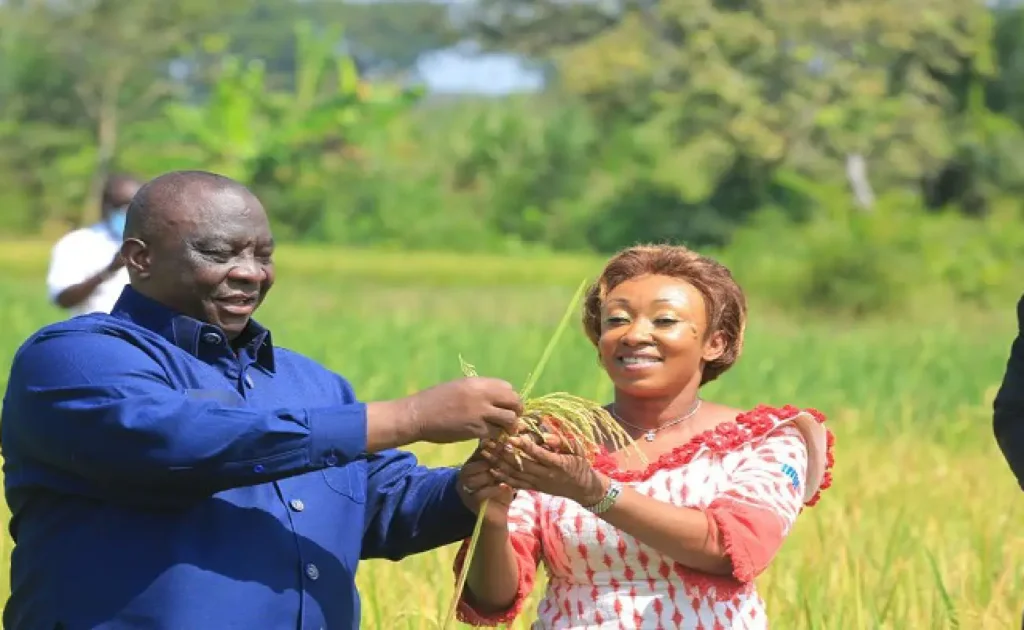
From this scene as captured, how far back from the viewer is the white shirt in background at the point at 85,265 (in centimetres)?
800

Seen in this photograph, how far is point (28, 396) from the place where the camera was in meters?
3.02

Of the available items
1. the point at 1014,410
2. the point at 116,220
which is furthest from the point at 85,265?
the point at 1014,410

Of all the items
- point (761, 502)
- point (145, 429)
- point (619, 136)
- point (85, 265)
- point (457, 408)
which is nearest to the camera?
point (145, 429)

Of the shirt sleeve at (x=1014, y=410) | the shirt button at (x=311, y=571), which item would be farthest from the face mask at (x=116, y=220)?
the shirt sleeve at (x=1014, y=410)

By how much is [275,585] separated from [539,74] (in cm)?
9279

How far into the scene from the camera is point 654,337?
11.3 ft

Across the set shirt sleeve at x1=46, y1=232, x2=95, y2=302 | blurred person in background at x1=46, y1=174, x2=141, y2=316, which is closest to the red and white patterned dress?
blurred person in background at x1=46, y1=174, x2=141, y2=316

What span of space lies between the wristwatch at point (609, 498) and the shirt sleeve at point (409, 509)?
0.34 meters

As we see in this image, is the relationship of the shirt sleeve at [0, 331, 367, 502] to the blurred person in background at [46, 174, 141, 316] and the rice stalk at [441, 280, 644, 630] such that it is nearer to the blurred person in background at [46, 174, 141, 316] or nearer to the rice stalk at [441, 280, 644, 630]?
the rice stalk at [441, 280, 644, 630]

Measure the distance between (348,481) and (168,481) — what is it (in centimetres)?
48

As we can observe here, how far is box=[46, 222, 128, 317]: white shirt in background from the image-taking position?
315 inches

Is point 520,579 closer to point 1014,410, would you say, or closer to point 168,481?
point 168,481

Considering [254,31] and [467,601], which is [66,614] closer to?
[467,601]

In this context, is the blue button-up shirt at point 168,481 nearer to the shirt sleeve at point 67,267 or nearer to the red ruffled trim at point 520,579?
the red ruffled trim at point 520,579
